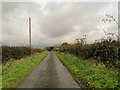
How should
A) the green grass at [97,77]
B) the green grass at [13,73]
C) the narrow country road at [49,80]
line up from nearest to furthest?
the green grass at [97,77]
the narrow country road at [49,80]
the green grass at [13,73]

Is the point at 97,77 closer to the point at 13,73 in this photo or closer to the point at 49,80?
the point at 49,80

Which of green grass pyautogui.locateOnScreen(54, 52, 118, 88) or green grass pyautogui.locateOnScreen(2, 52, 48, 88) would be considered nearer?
green grass pyautogui.locateOnScreen(54, 52, 118, 88)

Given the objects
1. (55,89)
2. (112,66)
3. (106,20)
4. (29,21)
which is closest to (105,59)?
(112,66)

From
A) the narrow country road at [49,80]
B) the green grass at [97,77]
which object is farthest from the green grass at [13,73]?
the green grass at [97,77]

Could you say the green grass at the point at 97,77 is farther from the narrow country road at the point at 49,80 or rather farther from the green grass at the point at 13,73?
the green grass at the point at 13,73

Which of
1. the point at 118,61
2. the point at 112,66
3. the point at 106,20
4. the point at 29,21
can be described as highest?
the point at 29,21

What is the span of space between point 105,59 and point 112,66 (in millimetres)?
901

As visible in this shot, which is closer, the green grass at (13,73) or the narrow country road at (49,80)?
the narrow country road at (49,80)

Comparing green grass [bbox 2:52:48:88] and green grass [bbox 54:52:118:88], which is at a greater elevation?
green grass [bbox 54:52:118:88]

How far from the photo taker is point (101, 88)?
131 inches

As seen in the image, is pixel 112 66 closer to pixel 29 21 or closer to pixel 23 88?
pixel 23 88

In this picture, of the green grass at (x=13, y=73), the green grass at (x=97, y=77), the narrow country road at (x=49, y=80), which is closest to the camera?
the green grass at (x=97, y=77)

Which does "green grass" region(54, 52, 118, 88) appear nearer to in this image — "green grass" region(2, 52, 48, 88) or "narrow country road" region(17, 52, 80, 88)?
"narrow country road" region(17, 52, 80, 88)

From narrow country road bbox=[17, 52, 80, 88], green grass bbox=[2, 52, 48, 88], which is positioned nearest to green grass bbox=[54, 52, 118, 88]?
narrow country road bbox=[17, 52, 80, 88]
